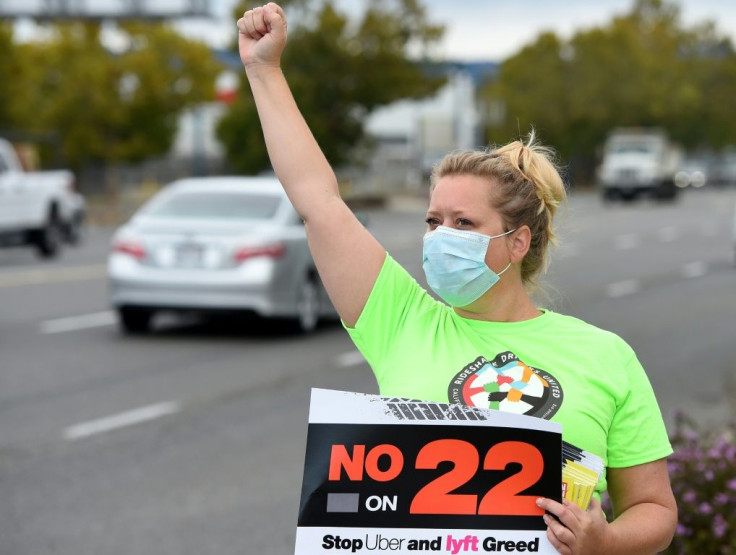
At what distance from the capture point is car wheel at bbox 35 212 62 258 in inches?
1075

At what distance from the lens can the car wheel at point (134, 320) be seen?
1459 centimetres

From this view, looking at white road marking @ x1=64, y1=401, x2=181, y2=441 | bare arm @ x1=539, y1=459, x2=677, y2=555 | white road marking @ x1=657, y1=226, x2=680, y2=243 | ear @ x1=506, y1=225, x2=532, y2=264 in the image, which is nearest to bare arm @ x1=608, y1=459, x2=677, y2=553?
bare arm @ x1=539, y1=459, x2=677, y2=555

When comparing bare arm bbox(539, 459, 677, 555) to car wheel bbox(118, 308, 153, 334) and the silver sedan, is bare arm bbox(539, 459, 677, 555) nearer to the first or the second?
the silver sedan

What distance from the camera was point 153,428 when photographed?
9.55 metres

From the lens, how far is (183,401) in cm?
1062

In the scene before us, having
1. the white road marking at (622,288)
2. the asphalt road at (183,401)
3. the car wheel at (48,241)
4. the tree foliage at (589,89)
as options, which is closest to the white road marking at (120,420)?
the asphalt road at (183,401)

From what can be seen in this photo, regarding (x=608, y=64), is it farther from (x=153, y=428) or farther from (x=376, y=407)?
(x=376, y=407)

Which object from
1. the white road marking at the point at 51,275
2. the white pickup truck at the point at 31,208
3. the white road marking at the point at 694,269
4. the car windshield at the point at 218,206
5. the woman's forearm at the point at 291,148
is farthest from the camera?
the white pickup truck at the point at 31,208

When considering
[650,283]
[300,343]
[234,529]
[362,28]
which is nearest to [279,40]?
[234,529]

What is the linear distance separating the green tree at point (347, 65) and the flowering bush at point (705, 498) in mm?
44009

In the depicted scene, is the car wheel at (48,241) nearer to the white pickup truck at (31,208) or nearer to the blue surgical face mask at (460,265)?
the white pickup truck at (31,208)

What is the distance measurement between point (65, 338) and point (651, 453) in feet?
39.4

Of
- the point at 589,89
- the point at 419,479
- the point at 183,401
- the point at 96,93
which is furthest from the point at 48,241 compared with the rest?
the point at 589,89

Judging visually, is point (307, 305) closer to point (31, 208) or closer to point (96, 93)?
point (31, 208)
